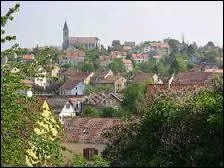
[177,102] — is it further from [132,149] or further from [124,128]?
[124,128]

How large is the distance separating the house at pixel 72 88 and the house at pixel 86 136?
184ft

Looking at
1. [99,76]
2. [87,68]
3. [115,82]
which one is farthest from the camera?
[87,68]

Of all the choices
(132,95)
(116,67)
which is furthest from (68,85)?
(116,67)

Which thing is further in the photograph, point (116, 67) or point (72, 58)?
point (72, 58)

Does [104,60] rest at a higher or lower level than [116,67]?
higher

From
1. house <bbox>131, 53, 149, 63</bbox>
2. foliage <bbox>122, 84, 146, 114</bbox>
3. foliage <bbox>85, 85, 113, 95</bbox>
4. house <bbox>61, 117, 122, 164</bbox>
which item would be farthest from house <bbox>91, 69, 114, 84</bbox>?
house <bbox>61, 117, 122, 164</bbox>

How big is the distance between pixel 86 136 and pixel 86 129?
662 mm

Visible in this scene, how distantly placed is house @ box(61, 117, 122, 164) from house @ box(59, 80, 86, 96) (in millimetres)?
56139

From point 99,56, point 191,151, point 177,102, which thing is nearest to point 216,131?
point 191,151

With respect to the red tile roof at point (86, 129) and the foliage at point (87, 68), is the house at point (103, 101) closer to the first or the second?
the red tile roof at point (86, 129)

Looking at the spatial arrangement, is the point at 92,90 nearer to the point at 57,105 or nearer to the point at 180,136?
the point at 57,105

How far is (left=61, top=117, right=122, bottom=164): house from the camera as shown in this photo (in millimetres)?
27250

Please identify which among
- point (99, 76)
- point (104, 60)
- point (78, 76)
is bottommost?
point (99, 76)

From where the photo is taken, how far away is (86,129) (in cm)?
2858
